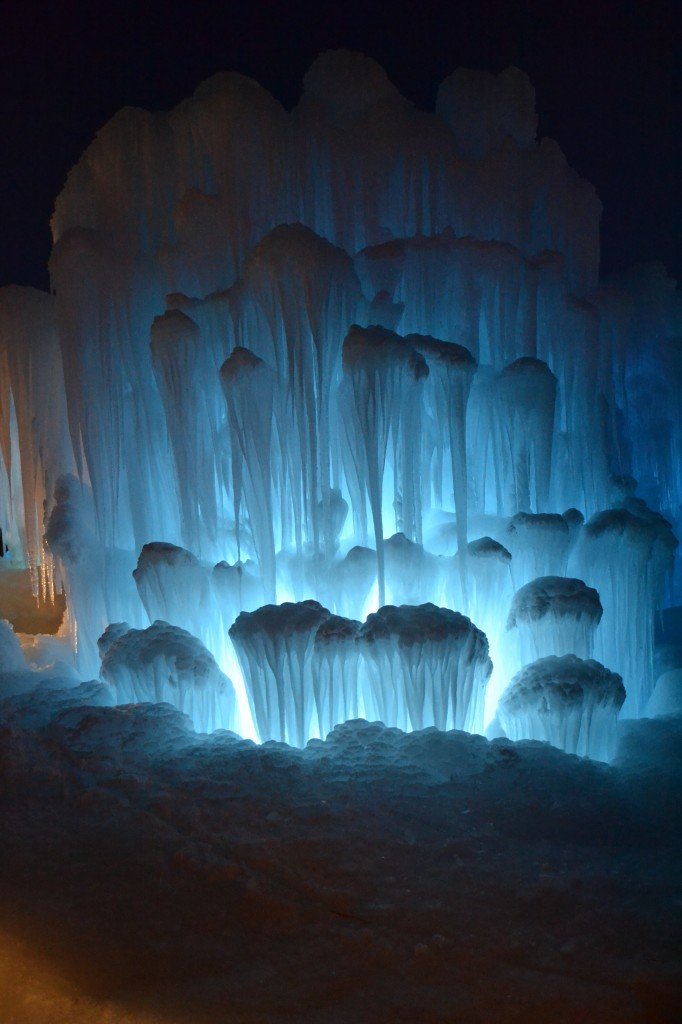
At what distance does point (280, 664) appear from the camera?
22.3 ft

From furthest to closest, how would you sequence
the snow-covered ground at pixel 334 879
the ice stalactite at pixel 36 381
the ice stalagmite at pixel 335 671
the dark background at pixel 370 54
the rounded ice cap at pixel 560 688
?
the ice stalactite at pixel 36 381, the ice stalagmite at pixel 335 671, the rounded ice cap at pixel 560 688, the dark background at pixel 370 54, the snow-covered ground at pixel 334 879

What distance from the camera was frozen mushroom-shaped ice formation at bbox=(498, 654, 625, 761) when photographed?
643cm

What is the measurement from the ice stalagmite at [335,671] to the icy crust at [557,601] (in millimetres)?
1733

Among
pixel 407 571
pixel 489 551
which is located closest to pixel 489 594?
pixel 489 551

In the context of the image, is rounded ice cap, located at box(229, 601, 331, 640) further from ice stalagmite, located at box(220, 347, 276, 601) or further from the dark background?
the dark background

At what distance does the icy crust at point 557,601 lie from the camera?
721cm

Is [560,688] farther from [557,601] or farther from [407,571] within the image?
[407,571]

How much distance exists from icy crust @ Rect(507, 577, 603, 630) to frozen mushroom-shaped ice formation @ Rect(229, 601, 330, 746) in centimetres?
200

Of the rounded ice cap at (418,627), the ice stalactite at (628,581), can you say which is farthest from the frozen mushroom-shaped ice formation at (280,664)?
the ice stalactite at (628,581)

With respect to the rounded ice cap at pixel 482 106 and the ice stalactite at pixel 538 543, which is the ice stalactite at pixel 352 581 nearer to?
the ice stalactite at pixel 538 543

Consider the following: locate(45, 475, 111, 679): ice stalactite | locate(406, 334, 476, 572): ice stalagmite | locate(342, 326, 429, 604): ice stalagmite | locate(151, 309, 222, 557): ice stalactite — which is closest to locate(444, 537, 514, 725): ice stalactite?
locate(406, 334, 476, 572): ice stalagmite

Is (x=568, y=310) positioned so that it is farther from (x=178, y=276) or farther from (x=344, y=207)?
(x=178, y=276)

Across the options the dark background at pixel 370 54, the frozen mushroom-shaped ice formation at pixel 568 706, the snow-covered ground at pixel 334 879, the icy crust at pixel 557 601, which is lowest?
the snow-covered ground at pixel 334 879

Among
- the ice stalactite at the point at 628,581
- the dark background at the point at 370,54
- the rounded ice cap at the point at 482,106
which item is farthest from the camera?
the rounded ice cap at the point at 482,106
